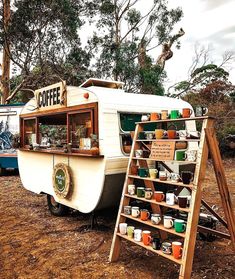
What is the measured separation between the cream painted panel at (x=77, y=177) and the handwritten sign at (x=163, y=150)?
95cm

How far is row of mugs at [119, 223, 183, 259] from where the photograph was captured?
9.66 feet

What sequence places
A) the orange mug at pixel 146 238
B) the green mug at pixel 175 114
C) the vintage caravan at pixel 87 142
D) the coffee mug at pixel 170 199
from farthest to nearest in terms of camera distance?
the vintage caravan at pixel 87 142, the green mug at pixel 175 114, the orange mug at pixel 146 238, the coffee mug at pixel 170 199

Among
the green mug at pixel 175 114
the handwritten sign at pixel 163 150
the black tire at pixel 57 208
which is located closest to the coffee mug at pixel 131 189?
the handwritten sign at pixel 163 150

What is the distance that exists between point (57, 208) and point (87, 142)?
7.06ft

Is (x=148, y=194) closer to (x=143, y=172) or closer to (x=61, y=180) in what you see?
(x=143, y=172)

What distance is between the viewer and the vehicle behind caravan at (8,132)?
11.2 m

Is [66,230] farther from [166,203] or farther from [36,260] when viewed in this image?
[166,203]

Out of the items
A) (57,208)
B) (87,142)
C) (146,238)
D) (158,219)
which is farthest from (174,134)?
(57,208)

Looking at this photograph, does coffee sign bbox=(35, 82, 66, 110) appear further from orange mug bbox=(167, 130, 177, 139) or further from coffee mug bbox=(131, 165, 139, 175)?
orange mug bbox=(167, 130, 177, 139)

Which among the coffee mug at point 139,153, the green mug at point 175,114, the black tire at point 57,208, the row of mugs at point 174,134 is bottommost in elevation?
the black tire at point 57,208

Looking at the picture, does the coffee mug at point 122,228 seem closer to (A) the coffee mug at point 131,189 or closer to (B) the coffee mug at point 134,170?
(A) the coffee mug at point 131,189

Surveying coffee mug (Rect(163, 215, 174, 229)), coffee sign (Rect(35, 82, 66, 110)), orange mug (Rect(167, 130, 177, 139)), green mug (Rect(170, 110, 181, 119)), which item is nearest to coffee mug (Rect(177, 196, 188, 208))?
coffee mug (Rect(163, 215, 174, 229))

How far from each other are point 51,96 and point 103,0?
14725 mm

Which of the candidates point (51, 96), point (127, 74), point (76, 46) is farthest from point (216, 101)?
point (51, 96)
